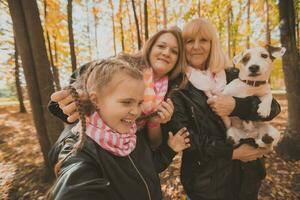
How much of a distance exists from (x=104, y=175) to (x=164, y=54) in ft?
4.24

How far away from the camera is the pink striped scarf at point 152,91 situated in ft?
6.31

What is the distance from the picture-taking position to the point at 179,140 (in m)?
1.77

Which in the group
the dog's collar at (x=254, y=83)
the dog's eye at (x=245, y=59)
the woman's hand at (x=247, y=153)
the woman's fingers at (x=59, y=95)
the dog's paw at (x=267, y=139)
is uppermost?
the dog's eye at (x=245, y=59)

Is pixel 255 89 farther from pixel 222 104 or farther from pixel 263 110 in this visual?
pixel 222 104

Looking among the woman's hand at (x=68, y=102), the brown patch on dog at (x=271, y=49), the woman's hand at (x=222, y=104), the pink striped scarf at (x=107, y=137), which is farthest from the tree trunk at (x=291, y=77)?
the woman's hand at (x=68, y=102)

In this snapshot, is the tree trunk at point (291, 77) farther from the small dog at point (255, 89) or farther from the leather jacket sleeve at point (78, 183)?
the leather jacket sleeve at point (78, 183)

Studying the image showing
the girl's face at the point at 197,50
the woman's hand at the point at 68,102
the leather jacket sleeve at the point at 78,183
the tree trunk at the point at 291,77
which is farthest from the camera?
the tree trunk at the point at 291,77

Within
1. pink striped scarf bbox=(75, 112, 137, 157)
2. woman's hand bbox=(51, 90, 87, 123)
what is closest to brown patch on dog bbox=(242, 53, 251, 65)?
pink striped scarf bbox=(75, 112, 137, 157)

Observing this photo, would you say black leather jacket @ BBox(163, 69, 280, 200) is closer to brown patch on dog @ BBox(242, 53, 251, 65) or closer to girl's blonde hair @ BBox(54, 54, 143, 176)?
brown patch on dog @ BBox(242, 53, 251, 65)

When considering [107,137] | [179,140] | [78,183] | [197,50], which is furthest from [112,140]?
[197,50]

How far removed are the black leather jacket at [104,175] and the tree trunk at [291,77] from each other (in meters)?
4.16

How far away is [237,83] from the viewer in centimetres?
212

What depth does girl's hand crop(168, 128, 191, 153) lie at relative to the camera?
1.77 metres

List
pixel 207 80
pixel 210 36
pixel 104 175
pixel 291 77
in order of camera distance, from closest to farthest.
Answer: pixel 104 175, pixel 207 80, pixel 210 36, pixel 291 77
